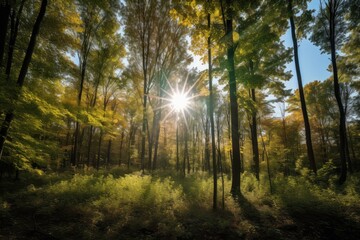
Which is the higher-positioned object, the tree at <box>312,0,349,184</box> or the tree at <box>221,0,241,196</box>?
the tree at <box>312,0,349,184</box>

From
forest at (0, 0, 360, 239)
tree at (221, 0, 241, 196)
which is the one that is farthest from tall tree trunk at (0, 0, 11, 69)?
tree at (221, 0, 241, 196)

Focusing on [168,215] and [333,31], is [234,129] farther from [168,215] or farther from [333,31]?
[333,31]

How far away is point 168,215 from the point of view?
595 centimetres

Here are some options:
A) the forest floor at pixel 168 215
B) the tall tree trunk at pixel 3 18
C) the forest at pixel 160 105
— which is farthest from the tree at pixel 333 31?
the tall tree trunk at pixel 3 18

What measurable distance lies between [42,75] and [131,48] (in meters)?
7.29

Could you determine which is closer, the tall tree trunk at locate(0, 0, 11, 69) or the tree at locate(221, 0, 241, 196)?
the tall tree trunk at locate(0, 0, 11, 69)

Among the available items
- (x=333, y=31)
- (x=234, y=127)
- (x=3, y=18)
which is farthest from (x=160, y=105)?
(x=333, y=31)

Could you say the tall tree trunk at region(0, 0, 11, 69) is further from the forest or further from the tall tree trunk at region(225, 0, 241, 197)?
the tall tree trunk at region(225, 0, 241, 197)

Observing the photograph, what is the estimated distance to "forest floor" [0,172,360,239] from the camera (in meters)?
4.90

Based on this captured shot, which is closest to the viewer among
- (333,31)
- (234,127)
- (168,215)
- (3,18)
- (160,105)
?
(168,215)

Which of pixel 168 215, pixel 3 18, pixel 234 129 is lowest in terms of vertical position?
pixel 168 215

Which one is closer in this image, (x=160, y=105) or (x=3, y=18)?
(x=3, y=18)

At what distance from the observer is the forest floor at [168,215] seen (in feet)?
16.1

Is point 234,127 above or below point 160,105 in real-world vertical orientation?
below
